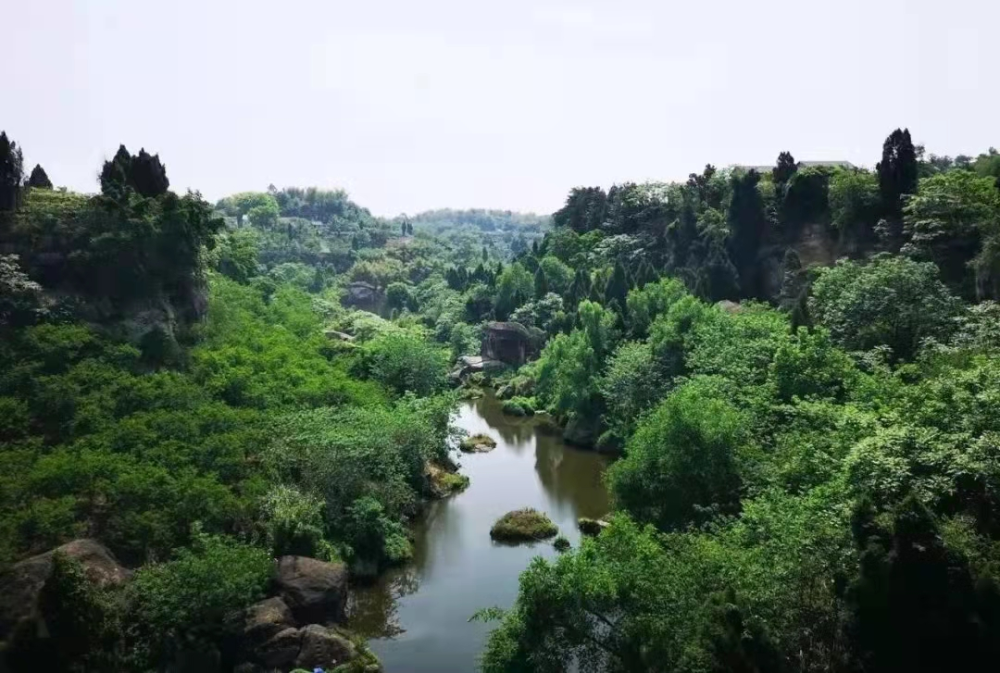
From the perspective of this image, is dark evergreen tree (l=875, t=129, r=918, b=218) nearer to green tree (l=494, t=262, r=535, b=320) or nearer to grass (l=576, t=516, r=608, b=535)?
grass (l=576, t=516, r=608, b=535)

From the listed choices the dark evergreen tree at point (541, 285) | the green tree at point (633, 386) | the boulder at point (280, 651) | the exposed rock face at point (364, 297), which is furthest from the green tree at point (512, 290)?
the boulder at point (280, 651)

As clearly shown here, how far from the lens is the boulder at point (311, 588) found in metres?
20.2

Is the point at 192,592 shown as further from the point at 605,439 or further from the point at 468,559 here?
the point at 605,439

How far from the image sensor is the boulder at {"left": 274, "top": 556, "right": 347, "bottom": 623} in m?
20.2

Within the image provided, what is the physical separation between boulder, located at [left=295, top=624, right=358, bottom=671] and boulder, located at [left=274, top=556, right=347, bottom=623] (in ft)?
3.05

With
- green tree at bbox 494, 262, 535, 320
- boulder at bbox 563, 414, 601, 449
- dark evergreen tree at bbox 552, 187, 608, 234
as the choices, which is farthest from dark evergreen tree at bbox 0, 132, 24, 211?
dark evergreen tree at bbox 552, 187, 608, 234

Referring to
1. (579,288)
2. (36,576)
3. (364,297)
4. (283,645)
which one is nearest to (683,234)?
(579,288)

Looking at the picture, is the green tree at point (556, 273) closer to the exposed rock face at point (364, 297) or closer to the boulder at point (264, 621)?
the exposed rock face at point (364, 297)

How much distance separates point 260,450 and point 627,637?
1561cm

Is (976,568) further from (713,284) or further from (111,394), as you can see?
(713,284)

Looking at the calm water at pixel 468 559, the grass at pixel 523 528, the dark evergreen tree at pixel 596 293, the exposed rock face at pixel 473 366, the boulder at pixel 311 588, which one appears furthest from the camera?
the exposed rock face at pixel 473 366

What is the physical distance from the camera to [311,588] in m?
20.6

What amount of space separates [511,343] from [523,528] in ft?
120

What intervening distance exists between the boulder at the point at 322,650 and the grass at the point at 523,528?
10817 mm
